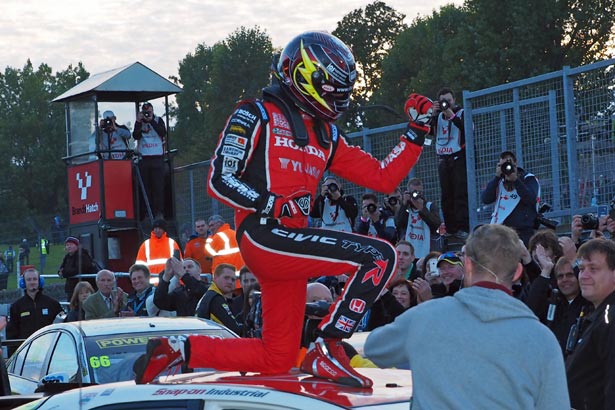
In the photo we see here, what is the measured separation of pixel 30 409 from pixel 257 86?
78537 mm

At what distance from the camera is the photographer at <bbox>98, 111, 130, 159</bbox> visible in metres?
20.5

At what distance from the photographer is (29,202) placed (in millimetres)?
76812

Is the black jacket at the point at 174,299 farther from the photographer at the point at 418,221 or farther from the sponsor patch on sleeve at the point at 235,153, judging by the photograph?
the sponsor patch on sleeve at the point at 235,153

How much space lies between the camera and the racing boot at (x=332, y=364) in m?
4.86

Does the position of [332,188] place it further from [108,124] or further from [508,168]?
[108,124]

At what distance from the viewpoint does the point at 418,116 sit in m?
6.24

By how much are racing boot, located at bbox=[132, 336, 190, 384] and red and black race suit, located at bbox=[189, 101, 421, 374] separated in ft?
0.19

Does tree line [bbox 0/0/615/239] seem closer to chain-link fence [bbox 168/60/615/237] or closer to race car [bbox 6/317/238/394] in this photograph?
chain-link fence [bbox 168/60/615/237]

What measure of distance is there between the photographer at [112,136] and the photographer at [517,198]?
10108mm

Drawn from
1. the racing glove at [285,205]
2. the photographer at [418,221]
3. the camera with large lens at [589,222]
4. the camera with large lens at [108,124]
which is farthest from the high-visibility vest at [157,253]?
the racing glove at [285,205]

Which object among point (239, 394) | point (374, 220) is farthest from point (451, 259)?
point (239, 394)

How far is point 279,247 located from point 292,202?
0.26 meters

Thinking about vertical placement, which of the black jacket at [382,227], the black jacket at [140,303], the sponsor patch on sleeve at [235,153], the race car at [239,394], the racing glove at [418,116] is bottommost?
the black jacket at [140,303]

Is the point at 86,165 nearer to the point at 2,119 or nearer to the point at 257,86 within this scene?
the point at 257,86
